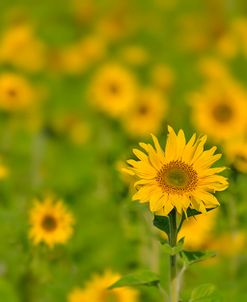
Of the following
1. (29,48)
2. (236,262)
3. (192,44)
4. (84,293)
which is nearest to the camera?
(84,293)

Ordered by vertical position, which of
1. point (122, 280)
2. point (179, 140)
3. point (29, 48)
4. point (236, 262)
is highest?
point (29, 48)

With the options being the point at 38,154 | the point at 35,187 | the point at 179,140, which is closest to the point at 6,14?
the point at 38,154

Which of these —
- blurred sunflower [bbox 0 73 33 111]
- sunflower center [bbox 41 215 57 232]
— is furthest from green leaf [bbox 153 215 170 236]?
blurred sunflower [bbox 0 73 33 111]

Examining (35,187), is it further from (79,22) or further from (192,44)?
(79,22)

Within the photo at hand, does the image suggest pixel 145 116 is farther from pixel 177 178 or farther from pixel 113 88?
pixel 177 178

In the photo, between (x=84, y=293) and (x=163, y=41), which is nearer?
(x=84, y=293)

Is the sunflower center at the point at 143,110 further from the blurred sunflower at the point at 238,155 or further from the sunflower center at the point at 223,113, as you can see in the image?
the blurred sunflower at the point at 238,155

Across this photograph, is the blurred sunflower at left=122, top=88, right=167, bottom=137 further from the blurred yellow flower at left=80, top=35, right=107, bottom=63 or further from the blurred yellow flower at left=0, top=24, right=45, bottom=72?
the blurred yellow flower at left=80, top=35, right=107, bottom=63
